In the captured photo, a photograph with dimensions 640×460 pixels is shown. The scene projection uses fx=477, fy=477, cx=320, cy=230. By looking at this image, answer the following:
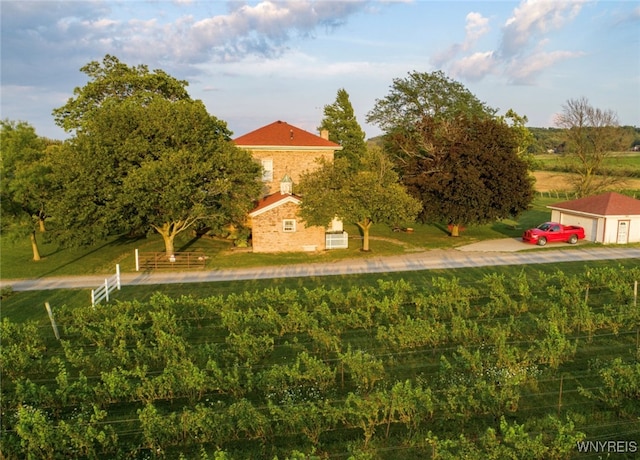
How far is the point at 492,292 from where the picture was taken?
17547 mm

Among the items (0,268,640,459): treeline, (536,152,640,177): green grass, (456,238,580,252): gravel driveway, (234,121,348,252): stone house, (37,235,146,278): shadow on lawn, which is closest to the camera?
(0,268,640,459): treeline

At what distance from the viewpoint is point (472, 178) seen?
31.3m

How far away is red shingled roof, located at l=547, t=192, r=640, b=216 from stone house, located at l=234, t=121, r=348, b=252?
1690 centimetres

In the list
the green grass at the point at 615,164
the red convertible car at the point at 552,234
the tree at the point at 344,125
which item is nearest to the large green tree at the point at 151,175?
the red convertible car at the point at 552,234

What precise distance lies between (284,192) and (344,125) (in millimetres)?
28818

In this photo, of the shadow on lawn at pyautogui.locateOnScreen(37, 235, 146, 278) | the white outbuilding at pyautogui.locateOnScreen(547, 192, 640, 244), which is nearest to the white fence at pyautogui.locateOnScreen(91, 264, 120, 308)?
the shadow on lawn at pyautogui.locateOnScreen(37, 235, 146, 278)

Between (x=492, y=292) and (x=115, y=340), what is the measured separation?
12.8 m

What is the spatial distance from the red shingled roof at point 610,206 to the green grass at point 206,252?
202 inches

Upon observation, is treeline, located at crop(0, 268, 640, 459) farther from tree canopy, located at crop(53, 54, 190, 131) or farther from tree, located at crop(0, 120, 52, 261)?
tree canopy, located at crop(53, 54, 190, 131)

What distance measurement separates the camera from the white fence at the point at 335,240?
30531mm

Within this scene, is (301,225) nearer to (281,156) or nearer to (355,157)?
(281,156)

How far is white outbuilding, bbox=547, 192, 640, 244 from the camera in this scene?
102ft

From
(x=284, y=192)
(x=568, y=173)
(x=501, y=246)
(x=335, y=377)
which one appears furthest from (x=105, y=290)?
(x=568, y=173)

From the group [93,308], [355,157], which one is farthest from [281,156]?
[93,308]
